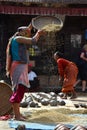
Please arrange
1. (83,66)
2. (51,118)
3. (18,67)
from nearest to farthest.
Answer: (18,67)
(51,118)
(83,66)

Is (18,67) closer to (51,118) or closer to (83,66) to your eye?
(51,118)

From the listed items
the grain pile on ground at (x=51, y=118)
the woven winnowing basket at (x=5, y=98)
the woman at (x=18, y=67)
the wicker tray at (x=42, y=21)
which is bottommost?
the grain pile on ground at (x=51, y=118)

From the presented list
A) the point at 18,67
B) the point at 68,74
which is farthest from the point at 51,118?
the point at 68,74

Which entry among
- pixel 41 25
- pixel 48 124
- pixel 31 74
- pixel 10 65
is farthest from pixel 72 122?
pixel 31 74

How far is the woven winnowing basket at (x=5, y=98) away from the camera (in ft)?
36.4

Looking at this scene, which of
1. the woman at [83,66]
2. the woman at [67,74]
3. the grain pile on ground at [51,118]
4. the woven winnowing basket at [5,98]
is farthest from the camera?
the woman at [83,66]

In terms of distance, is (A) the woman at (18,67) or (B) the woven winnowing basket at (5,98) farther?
(B) the woven winnowing basket at (5,98)

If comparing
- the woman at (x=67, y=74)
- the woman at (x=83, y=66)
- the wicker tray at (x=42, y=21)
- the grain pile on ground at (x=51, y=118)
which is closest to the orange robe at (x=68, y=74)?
the woman at (x=67, y=74)

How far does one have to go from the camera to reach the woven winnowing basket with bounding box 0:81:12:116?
1109cm

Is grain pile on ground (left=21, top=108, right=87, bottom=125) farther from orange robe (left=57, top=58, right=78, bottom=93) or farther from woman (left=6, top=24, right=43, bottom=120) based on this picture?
orange robe (left=57, top=58, right=78, bottom=93)

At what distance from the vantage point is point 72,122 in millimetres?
9867

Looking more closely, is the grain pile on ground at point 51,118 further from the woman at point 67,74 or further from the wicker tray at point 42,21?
the woman at point 67,74

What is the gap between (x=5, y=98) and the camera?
11148 mm

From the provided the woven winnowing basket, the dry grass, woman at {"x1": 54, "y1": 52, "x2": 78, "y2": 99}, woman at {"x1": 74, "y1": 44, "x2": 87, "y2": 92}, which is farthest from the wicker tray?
woman at {"x1": 74, "y1": 44, "x2": 87, "y2": 92}
